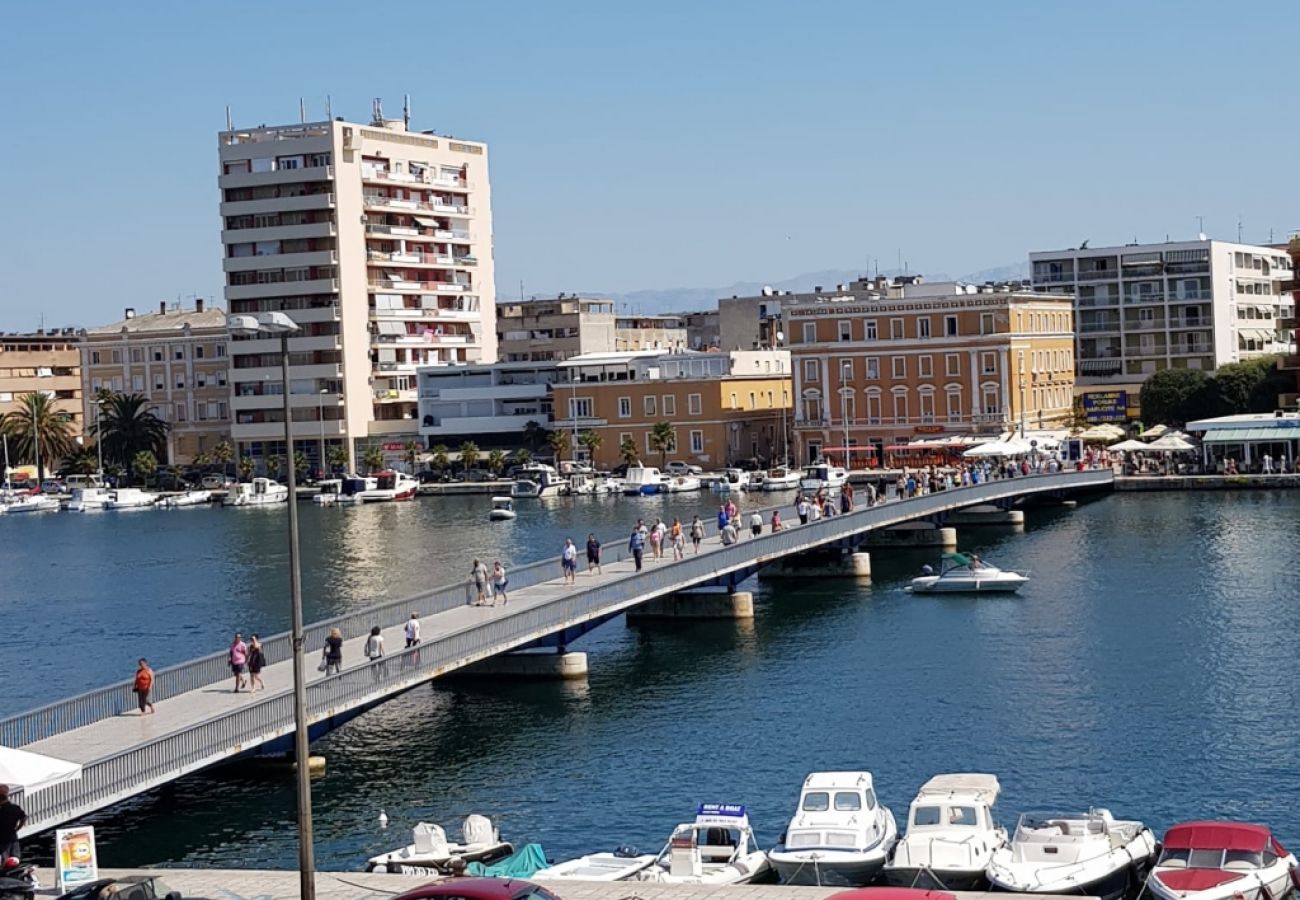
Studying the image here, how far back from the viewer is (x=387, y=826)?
3553 centimetres

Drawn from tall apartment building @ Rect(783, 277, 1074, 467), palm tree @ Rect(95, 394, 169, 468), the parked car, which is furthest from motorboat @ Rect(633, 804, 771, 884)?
palm tree @ Rect(95, 394, 169, 468)

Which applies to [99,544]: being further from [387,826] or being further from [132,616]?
[387,826]

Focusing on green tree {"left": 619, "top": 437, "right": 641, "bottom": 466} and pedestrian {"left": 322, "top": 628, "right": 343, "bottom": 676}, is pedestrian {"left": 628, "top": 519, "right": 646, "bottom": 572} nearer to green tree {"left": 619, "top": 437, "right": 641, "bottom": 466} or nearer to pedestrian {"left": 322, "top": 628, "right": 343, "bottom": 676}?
pedestrian {"left": 322, "top": 628, "right": 343, "bottom": 676}

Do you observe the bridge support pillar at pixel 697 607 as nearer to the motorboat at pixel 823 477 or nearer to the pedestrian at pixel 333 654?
the pedestrian at pixel 333 654

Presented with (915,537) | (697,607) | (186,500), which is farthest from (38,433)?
(697,607)

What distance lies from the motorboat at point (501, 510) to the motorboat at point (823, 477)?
711 inches

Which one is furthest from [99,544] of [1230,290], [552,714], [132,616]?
[1230,290]

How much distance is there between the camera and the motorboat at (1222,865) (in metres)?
27.9

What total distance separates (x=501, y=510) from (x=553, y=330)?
201ft

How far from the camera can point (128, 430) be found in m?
158

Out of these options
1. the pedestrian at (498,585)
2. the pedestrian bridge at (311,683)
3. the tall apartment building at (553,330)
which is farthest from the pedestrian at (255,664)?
the tall apartment building at (553,330)

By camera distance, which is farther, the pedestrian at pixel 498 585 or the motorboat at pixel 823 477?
the motorboat at pixel 823 477

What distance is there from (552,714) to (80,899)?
23.3 metres

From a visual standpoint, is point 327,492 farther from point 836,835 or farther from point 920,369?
point 836,835
